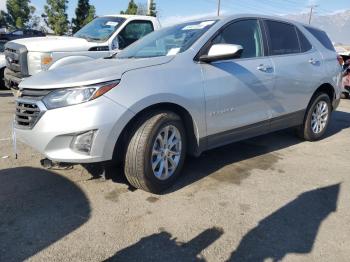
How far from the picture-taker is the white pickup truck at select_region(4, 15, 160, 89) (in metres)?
7.25

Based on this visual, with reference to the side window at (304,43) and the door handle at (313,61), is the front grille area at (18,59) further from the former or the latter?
the door handle at (313,61)

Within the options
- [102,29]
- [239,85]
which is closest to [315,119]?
[239,85]

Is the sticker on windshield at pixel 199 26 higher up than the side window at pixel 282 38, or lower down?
higher up

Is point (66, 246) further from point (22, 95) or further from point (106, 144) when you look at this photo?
point (22, 95)

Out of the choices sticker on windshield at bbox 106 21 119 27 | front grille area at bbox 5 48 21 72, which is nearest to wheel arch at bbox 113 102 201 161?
front grille area at bbox 5 48 21 72

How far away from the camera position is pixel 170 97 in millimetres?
3719

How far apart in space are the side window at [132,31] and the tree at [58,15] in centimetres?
3542

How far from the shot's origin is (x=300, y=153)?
5.41m

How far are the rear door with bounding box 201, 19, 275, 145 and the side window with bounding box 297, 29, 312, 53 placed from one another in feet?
3.24

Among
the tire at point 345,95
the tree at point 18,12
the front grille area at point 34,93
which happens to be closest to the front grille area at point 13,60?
the front grille area at point 34,93

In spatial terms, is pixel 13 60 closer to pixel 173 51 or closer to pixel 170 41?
pixel 170 41

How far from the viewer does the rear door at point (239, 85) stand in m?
4.14

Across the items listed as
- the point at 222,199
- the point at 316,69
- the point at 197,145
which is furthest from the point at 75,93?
the point at 316,69

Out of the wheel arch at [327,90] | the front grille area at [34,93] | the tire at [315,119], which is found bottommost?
the tire at [315,119]
